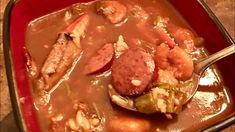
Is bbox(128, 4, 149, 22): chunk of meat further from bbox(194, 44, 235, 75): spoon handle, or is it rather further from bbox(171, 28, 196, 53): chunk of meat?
bbox(194, 44, 235, 75): spoon handle

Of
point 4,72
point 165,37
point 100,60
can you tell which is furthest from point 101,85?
point 4,72

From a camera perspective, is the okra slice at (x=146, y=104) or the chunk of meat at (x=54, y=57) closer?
the okra slice at (x=146, y=104)

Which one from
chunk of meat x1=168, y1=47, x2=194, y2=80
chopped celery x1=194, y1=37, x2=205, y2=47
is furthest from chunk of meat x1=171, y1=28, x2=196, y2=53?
chunk of meat x1=168, y1=47, x2=194, y2=80

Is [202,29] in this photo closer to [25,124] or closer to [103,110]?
[103,110]

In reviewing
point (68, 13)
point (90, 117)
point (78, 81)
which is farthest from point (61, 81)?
point (68, 13)

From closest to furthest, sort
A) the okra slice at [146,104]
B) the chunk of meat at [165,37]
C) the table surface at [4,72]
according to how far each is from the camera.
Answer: the okra slice at [146,104] → the chunk of meat at [165,37] → the table surface at [4,72]

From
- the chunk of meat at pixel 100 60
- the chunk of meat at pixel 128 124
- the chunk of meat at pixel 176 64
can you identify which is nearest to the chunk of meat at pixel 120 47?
the chunk of meat at pixel 100 60

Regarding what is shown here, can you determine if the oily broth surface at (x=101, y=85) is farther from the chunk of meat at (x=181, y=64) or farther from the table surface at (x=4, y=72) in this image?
the table surface at (x=4, y=72)
